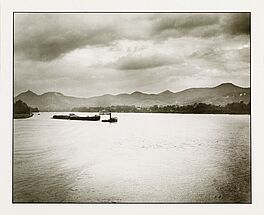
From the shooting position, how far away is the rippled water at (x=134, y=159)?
5.57 feet

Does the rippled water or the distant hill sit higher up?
the distant hill

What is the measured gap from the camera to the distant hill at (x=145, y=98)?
5.60ft

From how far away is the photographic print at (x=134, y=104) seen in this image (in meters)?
1.70

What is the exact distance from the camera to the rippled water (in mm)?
1696

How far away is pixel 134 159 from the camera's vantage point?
5.65 feet

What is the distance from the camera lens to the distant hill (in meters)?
1.71

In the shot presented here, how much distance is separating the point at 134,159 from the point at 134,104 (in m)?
0.25

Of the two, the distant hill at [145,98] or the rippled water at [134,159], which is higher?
the distant hill at [145,98]

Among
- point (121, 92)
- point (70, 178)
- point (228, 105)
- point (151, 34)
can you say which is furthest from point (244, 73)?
point (70, 178)

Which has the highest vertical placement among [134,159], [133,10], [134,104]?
[133,10]

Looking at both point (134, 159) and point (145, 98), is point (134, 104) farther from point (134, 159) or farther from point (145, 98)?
point (134, 159)

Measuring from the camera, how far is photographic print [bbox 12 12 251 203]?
1.70 meters

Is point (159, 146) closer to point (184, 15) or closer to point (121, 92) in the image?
point (121, 92)

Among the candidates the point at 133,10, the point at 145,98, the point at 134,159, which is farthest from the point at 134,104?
the point at 133,10
